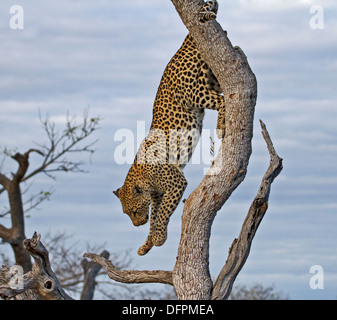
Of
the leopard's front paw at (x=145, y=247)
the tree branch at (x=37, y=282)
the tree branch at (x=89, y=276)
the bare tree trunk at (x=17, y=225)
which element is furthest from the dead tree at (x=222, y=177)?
the bare tree trunk at (x=17, y=225)

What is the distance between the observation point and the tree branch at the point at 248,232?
293 inches

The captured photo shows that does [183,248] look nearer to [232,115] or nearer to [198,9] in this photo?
[232,115]

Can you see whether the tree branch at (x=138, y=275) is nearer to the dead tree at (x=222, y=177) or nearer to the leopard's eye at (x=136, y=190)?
the dead tree at (x=222, y=177)

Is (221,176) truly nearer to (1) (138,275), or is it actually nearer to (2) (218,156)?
(2) (218,156)

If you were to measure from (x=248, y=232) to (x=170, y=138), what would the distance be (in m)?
1.57

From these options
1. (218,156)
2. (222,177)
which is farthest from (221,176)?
(218,156)

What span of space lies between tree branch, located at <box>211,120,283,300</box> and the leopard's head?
144cm

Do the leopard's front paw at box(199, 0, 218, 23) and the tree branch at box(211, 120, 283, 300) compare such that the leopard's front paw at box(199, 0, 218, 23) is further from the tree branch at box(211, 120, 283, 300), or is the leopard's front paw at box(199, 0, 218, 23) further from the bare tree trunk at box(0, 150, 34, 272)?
the bare tree trunk at box(0, 150, 34, 272)

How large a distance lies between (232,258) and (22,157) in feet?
26.7

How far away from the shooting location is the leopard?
7648mm

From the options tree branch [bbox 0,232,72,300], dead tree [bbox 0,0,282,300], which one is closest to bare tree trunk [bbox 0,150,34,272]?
tree branch [bbox 0,232,72,300]

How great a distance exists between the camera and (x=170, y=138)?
8.16 meters
